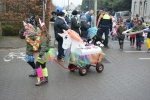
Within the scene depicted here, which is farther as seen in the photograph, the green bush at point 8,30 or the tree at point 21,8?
the tree at point 21,8

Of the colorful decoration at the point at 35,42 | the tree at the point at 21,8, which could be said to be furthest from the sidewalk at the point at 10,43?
the colorful decoration at the point at 35,42

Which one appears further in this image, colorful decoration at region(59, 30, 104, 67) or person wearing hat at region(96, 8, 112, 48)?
person wearing hat at region(96, 8, 112, 48)

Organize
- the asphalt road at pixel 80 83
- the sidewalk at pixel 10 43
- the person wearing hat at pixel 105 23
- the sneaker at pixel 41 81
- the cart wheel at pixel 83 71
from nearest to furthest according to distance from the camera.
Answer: the asphalt road at pixel 80 83 < the sneaker at pixel 41 81 < the cart wheel at pixel 83 71 < the sidewalk at pixel 10 43 < the person wearing hat at pixel 105 23

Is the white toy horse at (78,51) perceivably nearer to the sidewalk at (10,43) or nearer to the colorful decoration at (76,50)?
the colorful decoration at (76,50)

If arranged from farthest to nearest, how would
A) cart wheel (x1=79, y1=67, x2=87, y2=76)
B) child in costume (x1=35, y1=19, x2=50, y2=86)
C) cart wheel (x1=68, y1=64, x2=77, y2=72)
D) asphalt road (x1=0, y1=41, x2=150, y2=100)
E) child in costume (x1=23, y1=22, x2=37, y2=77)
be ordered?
1. cart wheel (x1=68, y1=64, x2=77, y2=72)
2. cart wheel (x1=79, y1=67, x2=87, y2=76)
3. child in costume (x1=23, y1=22, x2=37, y2=77)
4. child in costume (x1=35, y1=19, x2=50, y2=86)
5. asphalt road (x1=0, y1=41, x2=150, y2=100)

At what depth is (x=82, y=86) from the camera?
6.27 m

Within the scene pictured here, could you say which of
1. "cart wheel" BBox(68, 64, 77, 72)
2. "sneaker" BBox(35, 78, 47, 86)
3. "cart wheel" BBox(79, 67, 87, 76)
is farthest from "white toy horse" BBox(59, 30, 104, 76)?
"sneaker" BBox(35, 78, 47, 86)

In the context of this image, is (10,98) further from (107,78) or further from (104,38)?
(104,38)

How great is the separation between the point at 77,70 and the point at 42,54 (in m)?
2.00

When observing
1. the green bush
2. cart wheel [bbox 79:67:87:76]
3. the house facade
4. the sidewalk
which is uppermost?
the house facade

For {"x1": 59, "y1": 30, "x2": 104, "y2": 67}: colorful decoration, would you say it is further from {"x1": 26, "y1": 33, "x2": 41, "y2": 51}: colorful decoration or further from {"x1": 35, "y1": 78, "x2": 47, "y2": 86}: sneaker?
{"x1": 35, "y1": 78, "x2": 47, "y2": 86}: sneaker

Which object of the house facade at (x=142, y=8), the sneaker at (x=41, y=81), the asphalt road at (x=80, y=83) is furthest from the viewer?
the house facade at (x=142, y=8)

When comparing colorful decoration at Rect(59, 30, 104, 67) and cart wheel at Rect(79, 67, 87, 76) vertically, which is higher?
colorful decoration at Rect(59, 30, 104, 67)

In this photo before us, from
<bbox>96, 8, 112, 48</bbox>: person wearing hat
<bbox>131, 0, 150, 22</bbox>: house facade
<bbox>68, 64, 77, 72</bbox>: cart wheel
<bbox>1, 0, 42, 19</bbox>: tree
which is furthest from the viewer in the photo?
<bbox>131, 0, 150, 22</bbox>: house facade
